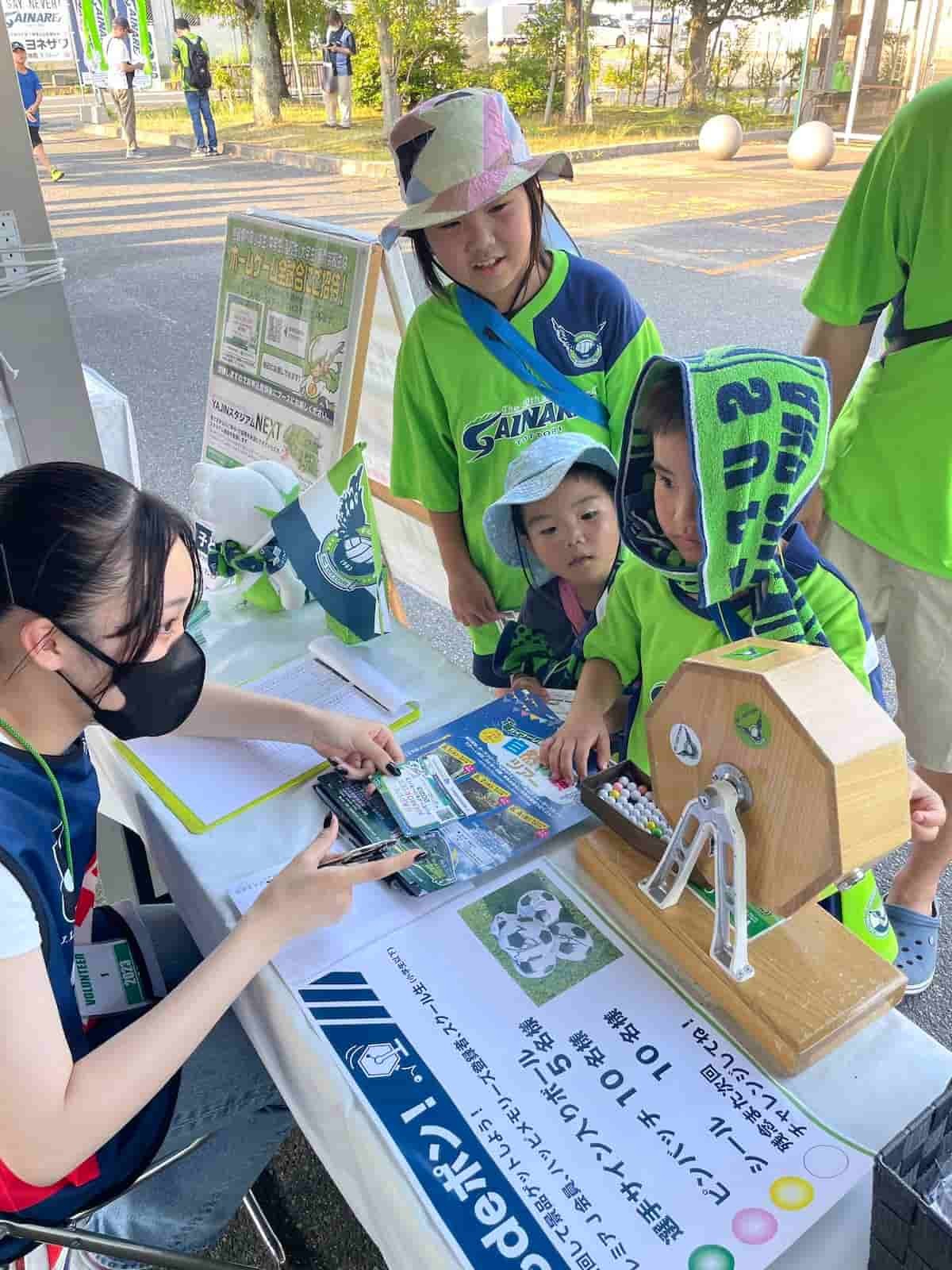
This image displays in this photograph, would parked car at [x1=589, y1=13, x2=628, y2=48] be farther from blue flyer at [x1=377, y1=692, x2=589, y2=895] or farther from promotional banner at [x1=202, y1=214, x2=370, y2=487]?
blue flyer at [x1=377, y1=692, x2=589, y2=895]

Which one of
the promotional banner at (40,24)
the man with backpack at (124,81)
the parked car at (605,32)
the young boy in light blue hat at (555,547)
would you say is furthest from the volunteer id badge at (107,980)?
the parked car at (605,32)

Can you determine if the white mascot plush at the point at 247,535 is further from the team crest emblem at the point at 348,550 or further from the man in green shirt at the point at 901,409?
the man in green shirt at the point at 901,409

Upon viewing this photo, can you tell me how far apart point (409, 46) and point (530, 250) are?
1087 cm

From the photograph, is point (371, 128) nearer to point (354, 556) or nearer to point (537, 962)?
point (354, 556)

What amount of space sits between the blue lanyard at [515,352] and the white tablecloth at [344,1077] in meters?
0.54

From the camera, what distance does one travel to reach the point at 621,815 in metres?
0.96

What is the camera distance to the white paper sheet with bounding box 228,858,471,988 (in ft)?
3.02

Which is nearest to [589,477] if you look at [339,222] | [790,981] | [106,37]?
[790,981]

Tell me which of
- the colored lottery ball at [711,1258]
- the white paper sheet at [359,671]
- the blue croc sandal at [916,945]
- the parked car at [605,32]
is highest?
the parked car at [605,32]

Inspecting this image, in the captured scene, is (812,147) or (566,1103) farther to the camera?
(812,147)

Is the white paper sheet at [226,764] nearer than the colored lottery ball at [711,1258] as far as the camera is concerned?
No

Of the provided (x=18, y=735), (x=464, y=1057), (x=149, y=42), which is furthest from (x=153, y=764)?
(x=149, y=42)

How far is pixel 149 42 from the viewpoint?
11.3m

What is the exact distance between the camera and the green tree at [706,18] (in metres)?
11.4
